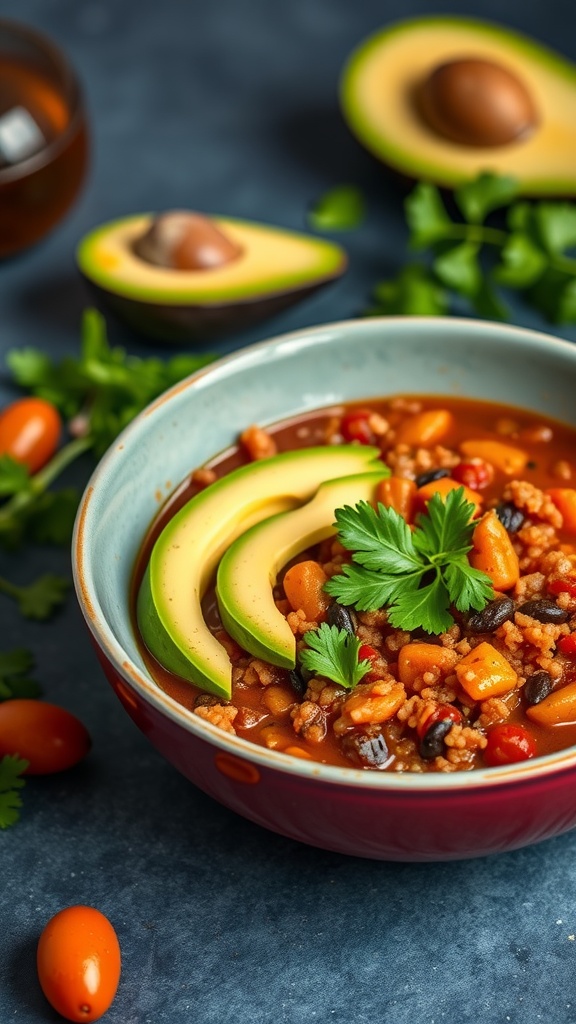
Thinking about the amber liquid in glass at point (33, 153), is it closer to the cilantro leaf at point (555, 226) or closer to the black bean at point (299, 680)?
the cilantro leaf at point (555, 226)

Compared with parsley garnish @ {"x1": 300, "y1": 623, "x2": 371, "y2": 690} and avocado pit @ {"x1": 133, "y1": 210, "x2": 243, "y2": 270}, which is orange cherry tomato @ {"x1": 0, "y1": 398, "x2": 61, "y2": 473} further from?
parsley garnish @ {"x1": 300, "y1": 623, "x2": 371, "y2": 690}

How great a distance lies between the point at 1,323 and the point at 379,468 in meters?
2.34

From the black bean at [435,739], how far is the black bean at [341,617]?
383mm

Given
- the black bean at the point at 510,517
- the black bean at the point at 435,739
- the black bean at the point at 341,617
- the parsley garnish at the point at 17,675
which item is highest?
the black bean at the point at 510,517

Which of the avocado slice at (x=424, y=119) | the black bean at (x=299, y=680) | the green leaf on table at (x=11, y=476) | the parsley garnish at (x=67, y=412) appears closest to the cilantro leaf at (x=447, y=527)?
the black bean at (x=299, y=680)

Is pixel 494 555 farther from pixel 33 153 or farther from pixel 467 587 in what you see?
pixel 33 153

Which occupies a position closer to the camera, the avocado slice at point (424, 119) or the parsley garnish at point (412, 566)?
the parsley garnish at point (412, 566)

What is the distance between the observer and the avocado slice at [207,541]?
3.57m

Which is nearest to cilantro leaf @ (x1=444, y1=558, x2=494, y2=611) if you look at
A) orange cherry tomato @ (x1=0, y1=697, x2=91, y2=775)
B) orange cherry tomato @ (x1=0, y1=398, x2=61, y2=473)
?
orange cherry tomato @ (x1=0, y1=697, x2=91, y2=775)

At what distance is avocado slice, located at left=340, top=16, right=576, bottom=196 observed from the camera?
5.88 meters

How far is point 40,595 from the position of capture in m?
4.54

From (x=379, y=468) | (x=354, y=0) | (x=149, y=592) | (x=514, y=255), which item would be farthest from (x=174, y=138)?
(x=149, y=592)

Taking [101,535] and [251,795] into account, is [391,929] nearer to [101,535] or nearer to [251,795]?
[251,795]

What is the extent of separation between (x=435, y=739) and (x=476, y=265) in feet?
9.74
